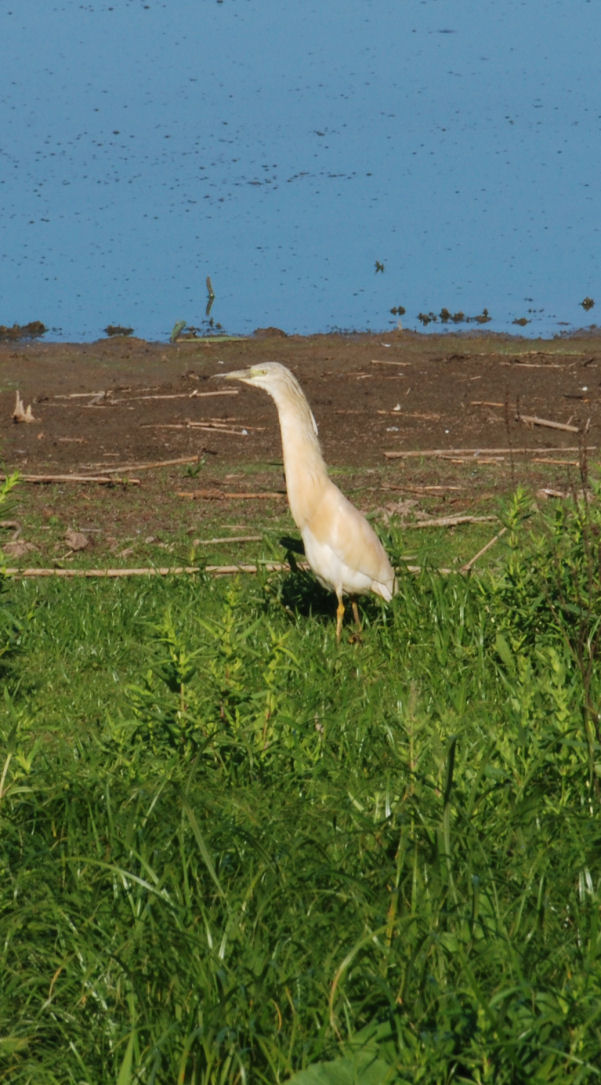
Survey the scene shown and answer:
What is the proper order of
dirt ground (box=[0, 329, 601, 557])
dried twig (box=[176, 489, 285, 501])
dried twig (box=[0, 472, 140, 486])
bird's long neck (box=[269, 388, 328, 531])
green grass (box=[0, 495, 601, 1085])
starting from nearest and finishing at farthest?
green grass (box=[0, 495, 601, 1085]), bird's long neck (box=[269, 388, 328, 531]), dried twig (box=[176, 489, 285, 501]), dirt ground (box=[0, 329, 601, 557]), dried twig (box=[0, 472, 140, 486])

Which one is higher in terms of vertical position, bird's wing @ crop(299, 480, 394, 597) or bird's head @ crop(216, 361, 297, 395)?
bird's head @ crop(216, 361, 297, 395)

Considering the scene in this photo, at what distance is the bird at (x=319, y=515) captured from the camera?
6816 millimetres

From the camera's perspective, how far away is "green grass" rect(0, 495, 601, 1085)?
306cm

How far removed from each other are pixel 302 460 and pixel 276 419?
236 inches

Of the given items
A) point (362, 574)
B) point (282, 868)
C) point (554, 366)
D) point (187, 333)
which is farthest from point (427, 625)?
point (187, 333)

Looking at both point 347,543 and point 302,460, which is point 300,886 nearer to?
point 347,543

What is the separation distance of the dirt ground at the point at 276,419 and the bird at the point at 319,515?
87.1 inches

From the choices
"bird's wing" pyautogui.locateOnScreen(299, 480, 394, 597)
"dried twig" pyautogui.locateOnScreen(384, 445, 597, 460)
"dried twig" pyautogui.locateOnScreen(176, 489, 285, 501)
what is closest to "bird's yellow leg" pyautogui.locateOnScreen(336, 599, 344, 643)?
"bird's wing" pyautogui.locateOnScreen(299, 480, 394, 597)

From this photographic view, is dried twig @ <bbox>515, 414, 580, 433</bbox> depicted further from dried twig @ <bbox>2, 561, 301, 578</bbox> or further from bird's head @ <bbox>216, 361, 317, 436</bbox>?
Result: bird's head @ <bbox>216, 361, 317, 436</bbox>

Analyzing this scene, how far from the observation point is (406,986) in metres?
3.17

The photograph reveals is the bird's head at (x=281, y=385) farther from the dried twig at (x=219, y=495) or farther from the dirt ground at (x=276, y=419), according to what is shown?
the dried twig at (x=219, y=495)

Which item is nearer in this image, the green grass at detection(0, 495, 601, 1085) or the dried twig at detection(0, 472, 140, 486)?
the green grass at detection(0, 495, 601, 1085)

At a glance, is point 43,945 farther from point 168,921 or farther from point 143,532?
point 143,532

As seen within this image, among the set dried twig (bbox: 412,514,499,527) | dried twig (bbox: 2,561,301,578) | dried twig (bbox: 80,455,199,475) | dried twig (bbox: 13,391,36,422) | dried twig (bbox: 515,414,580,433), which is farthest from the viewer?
dried twig (bbox: 13,391,36,422)
